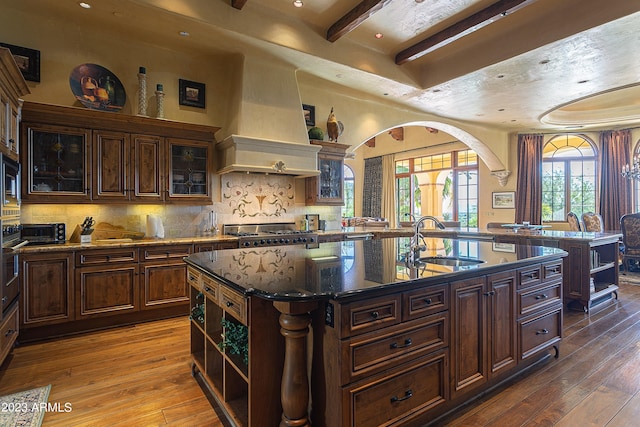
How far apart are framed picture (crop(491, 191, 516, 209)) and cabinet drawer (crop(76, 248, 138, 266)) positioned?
8452 mm

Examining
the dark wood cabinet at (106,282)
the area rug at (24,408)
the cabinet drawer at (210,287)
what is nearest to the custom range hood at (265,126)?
the dark wood cabinet at (106,282)

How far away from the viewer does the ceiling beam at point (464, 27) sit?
362 centimetres

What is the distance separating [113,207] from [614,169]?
9974 millimetres

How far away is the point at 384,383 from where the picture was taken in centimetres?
160

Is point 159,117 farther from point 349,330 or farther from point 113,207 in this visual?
point 349,330

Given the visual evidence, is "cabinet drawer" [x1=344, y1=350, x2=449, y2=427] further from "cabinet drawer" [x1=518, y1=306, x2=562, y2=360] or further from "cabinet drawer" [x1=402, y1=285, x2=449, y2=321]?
"cabinet drawer" [x1=518, y1=306, x2=562, y2=360]

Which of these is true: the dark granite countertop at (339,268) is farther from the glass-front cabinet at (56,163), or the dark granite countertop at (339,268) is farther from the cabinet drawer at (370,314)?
the glass-front cabinet at (56,163)

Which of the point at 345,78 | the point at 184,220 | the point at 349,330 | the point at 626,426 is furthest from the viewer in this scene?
the point at 345,78

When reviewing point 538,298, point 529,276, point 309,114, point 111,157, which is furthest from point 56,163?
point 538,298

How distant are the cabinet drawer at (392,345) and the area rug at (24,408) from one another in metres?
1.87

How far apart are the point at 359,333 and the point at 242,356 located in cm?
68

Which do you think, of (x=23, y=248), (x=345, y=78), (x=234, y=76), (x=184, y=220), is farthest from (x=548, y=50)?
(x=23, y=248)

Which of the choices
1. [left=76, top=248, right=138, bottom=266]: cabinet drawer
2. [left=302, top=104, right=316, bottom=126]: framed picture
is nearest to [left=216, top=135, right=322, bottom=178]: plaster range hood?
[left=302, top=104, right=316, bottom=126]: framed picture

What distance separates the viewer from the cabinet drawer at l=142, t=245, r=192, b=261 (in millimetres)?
3662
